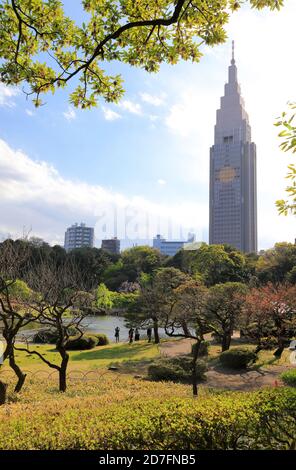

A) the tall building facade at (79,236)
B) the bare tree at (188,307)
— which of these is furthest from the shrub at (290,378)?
the tall building facade at (79,236)

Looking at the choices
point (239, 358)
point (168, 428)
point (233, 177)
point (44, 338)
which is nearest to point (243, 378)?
point (239, 358)

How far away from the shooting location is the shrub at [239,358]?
16.1m

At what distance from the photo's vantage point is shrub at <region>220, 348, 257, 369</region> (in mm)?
16141

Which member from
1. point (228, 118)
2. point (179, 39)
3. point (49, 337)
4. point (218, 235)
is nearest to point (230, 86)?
point (228, 118)

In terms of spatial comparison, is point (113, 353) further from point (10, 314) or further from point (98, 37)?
point (98, 37)

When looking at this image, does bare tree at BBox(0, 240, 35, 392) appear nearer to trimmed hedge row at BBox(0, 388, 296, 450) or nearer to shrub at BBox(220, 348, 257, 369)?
trimmed hedge row at BBox(0, 388, 296, 450)

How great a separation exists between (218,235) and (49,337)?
88637mm

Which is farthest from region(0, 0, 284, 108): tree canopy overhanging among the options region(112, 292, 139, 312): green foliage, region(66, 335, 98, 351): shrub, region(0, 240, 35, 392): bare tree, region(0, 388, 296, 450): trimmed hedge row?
region(112, 292, 139, 312): green foliage

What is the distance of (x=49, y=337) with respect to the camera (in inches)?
939

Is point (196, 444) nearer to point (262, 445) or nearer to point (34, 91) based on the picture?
point (262, 445)

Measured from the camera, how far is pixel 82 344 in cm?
2206

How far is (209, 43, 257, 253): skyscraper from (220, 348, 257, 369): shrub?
3589 inches

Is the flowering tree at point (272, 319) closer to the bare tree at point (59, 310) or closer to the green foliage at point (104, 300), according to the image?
the bare tree at point (59, 310)

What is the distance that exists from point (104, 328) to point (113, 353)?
1416cm
